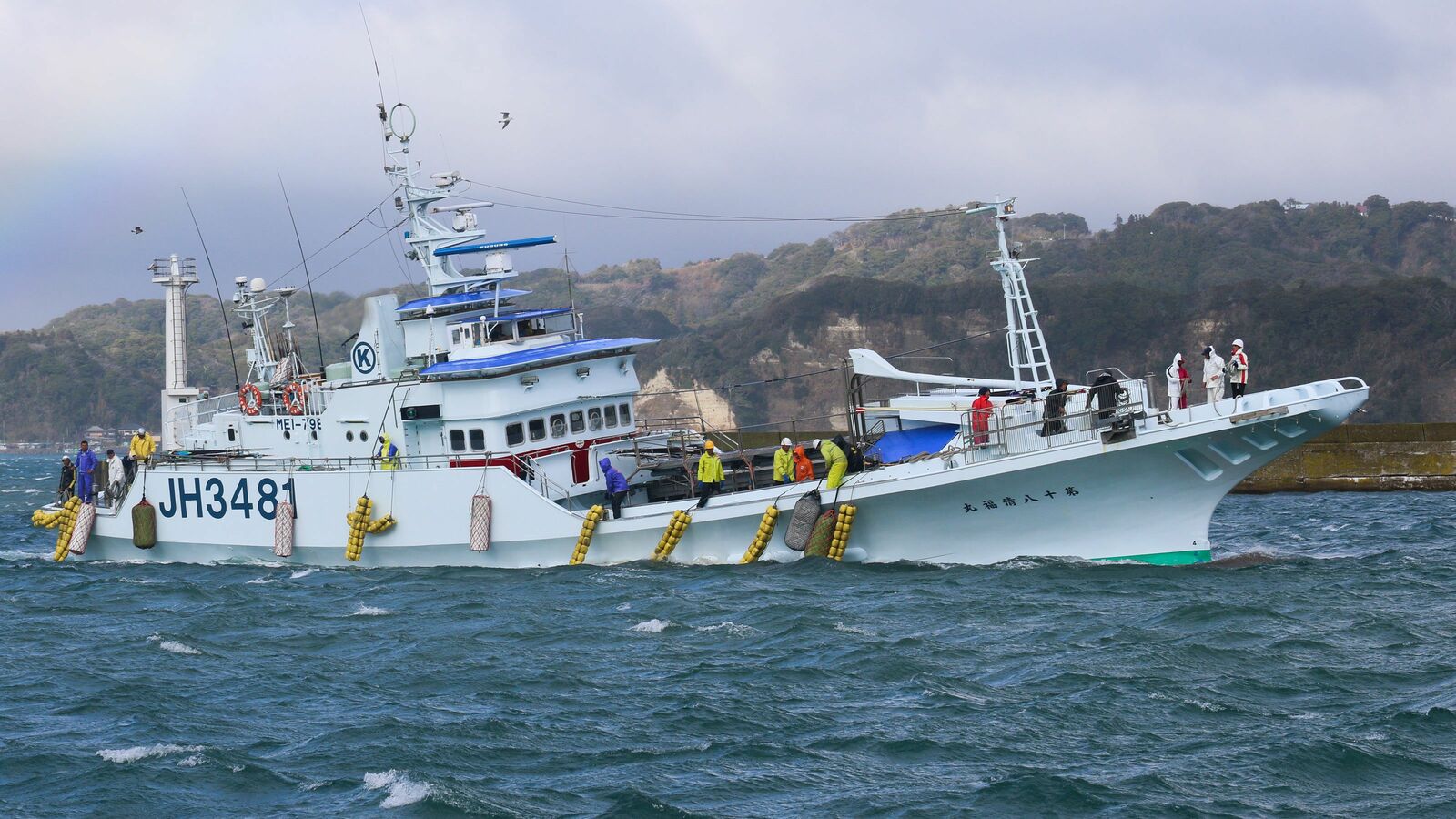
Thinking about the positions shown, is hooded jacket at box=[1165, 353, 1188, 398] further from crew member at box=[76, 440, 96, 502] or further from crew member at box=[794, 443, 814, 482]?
crew member at box=[76, 440, 96, 502]

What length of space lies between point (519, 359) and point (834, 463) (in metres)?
6.21

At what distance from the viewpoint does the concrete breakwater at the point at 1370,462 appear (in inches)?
1597

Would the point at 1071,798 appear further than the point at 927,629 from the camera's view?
No

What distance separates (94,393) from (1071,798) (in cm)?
11088

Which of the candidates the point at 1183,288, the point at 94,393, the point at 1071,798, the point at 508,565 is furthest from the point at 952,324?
the point at 94,393

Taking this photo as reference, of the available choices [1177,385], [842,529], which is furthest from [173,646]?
[1177,385]

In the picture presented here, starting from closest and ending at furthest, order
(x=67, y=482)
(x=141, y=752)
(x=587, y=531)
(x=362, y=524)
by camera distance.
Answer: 1. (x=141, y=752)
2. (x=587, y=531)
3. (x=362, y=524)
4. (x=67, y=482)

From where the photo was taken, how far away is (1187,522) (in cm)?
2275

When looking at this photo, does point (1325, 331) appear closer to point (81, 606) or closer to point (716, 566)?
point (716, 566)

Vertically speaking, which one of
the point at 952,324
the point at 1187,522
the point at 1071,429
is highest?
the point at 952,324

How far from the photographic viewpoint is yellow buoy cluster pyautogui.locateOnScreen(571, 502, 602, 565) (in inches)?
→ 969

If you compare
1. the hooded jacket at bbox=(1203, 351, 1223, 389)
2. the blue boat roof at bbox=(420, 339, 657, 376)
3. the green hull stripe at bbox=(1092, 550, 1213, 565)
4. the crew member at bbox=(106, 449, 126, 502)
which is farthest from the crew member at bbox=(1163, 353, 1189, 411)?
the crew member at bbox=(106, 449, 126, 502)

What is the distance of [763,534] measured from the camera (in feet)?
Result: 77.5

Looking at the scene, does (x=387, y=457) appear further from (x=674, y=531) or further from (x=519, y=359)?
(x=674, y=531)
